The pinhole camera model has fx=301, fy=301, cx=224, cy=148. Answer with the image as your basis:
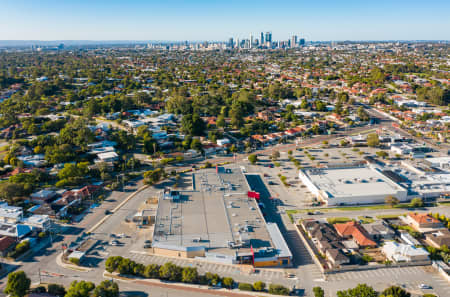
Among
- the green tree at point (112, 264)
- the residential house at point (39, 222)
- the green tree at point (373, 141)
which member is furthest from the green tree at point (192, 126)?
the green tree at point (112, 264)

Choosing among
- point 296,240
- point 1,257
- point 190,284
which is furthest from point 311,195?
point 1,257

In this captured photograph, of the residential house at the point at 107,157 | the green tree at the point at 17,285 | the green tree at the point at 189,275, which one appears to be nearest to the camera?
the green tree at the point at 17,285

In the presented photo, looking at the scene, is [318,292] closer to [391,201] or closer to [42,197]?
[391,201]

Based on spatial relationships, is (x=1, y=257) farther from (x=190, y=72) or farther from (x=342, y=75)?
(x=342, y=75)

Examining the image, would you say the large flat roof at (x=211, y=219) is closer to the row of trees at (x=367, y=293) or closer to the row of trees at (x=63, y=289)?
the row of trees at (x=63, y=289)

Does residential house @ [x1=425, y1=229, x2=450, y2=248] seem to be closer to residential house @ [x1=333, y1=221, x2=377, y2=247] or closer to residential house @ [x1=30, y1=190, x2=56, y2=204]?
residential house @ [x1=333, y1=221, x2=377, y2=247]

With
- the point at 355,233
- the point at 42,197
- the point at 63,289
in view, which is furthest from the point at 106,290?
the point at 355,233
